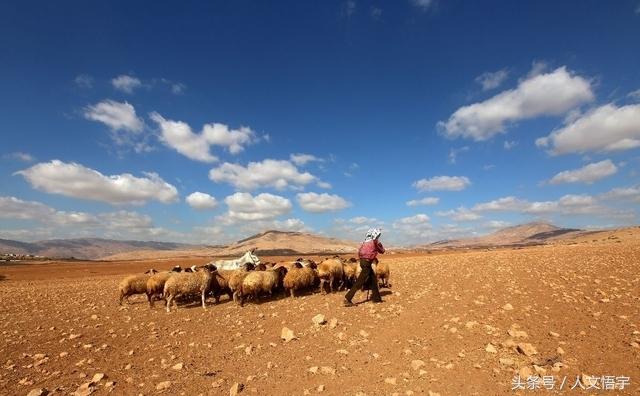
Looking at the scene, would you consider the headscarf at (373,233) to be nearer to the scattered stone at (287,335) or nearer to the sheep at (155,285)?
the scattered stone at (287,335)

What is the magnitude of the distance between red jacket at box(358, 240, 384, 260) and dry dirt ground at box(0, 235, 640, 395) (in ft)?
4.93

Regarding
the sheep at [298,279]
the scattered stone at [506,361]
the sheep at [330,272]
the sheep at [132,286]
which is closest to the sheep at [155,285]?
the sheep at [132,286]

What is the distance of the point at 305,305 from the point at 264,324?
228cm

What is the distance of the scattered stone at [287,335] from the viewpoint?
8808 mm

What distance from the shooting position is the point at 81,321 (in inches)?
492

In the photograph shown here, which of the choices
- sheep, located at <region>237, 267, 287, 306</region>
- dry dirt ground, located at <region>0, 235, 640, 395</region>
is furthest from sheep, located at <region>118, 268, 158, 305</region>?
sheep, located at <region>237, 267, 287, 306</region>

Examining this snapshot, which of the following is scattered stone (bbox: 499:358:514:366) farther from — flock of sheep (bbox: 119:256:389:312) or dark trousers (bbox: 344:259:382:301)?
flock of sheep (bbox: 119:256:389:312)

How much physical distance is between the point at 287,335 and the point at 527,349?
4.96m

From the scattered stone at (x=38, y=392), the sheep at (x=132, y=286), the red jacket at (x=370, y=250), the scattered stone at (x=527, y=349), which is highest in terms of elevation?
the red jacket at (x=370, y=250)

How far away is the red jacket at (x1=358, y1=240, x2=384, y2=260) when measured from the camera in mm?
11883

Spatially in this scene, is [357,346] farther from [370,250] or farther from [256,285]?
[256,285]

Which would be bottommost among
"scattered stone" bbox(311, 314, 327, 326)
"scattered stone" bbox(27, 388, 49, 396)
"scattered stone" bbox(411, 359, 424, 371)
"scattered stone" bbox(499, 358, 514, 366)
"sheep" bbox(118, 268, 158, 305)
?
"scattered stone" bbox(27, 388, 49, 396)

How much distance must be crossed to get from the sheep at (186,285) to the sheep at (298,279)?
3.10 meters

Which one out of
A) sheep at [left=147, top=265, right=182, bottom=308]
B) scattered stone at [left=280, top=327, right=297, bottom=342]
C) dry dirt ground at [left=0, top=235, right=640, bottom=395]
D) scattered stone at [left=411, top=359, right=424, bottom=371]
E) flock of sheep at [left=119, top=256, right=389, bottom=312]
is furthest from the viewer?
sheep at [left=147, top=265, right=182, bottom=308]
